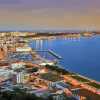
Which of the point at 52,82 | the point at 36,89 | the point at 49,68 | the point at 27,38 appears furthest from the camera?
the point at 49,68

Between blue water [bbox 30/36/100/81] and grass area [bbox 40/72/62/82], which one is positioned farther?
blue water [bbox 30/36/100/81]

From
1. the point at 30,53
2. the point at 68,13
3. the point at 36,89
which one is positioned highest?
the point at 68,13

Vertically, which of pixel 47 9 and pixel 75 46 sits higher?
pixel 47 9

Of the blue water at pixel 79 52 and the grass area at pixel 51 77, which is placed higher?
the blue water at pixel 79 52

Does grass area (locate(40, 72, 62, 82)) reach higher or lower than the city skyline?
lower

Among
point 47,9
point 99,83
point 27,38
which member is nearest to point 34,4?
point 47,9

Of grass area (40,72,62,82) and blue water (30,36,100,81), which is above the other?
blue water (30,36,100,81)

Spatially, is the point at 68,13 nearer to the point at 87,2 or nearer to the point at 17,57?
the point at 87,2
